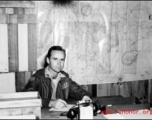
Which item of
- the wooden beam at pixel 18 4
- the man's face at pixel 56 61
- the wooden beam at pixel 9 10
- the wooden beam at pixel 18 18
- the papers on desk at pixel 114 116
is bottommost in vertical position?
the papers on desk at pixel 114 116

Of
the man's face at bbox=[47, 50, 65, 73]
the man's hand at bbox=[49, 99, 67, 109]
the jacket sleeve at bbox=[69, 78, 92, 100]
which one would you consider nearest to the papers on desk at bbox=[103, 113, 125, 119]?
the man's hand at bbox=[49, 99, 67, 109]

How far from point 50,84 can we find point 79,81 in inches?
25.6

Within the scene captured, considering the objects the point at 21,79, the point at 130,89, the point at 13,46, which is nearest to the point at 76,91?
the point at 21,79

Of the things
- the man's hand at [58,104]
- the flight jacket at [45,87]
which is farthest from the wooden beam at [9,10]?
the man's hand at [58,104]

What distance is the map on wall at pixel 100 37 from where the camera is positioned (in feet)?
10.6

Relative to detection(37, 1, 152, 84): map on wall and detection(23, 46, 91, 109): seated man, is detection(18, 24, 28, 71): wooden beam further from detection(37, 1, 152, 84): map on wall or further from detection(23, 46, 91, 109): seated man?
detection(23, 46, 91, 109): seated man

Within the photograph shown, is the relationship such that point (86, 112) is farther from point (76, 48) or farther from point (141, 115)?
point (76, 48)

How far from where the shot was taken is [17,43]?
313 cm

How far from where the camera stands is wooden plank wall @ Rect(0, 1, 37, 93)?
10.1ft

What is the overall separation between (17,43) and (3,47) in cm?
20

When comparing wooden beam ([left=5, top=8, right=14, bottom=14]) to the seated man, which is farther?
wooden beam ([left=5, top=8, right=14, bottom=14])

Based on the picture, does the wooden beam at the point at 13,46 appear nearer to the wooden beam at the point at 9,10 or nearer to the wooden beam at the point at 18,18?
the wooden beam at the point at 18,18

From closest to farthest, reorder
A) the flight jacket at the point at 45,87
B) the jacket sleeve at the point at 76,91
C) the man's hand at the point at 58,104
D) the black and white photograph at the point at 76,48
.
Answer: the man's hand at the point at 58,104, the jacket sleeve at the point at 76,91, the flight jacket at the point at 45,87, the black and white photograph at the point at 76,48

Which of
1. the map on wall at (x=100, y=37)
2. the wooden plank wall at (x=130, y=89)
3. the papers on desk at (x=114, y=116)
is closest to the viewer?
the papers on desk at (x=114, y=116)
